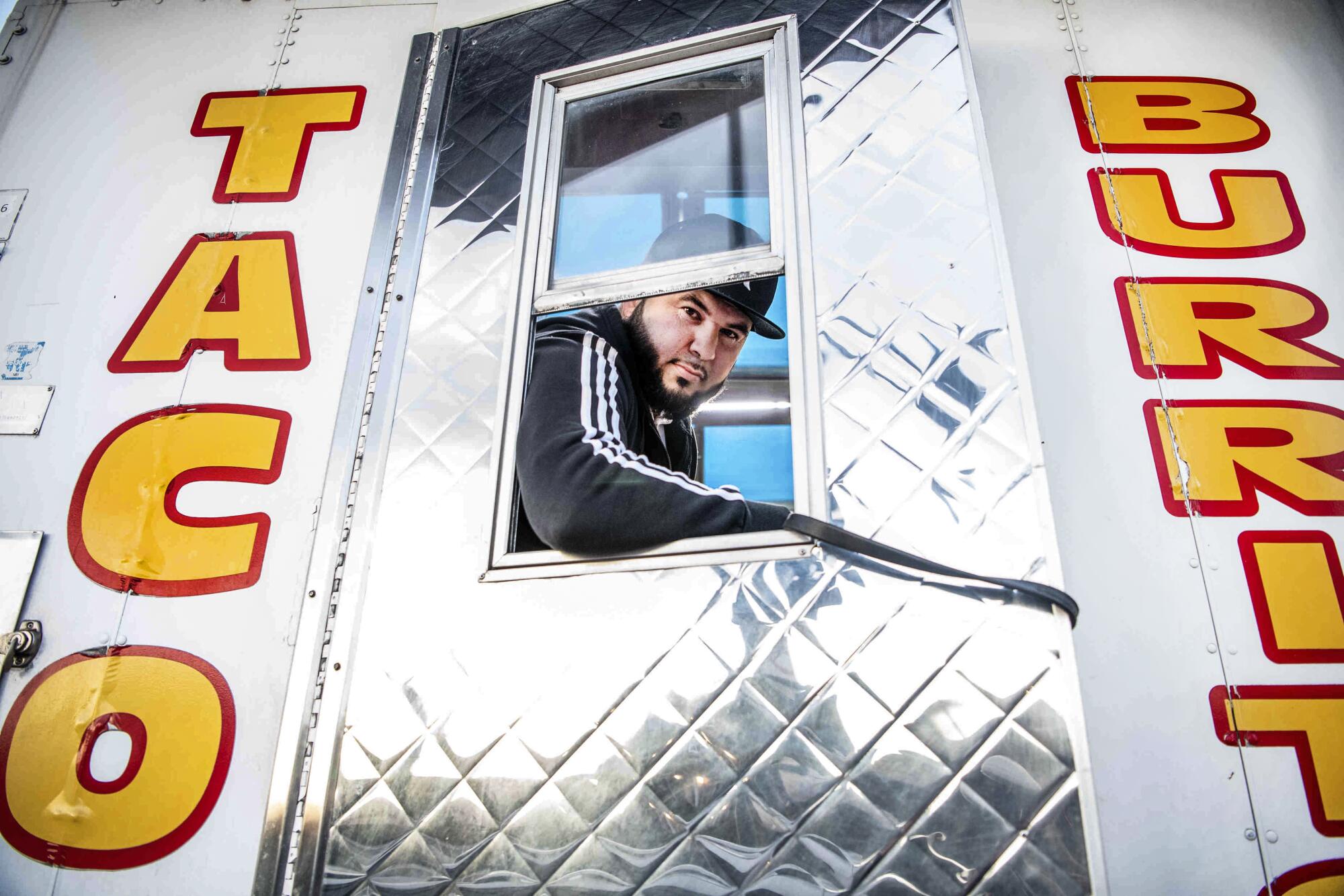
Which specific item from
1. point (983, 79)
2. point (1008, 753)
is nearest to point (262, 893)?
point (1008, 753)

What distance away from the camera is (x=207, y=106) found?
243cm

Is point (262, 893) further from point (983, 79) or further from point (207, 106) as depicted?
point (983, 79)

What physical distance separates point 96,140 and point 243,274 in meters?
0.72

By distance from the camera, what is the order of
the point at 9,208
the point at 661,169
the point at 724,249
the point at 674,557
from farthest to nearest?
the point at 9,208
the point at 661,169
the point at 724,249
the point at 674,557

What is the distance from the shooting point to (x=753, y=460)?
1.63m

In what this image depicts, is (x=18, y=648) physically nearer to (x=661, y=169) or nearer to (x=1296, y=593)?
(x=661, y=169)

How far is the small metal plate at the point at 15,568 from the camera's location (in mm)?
1831

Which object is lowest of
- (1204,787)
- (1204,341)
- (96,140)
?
(1204,787)

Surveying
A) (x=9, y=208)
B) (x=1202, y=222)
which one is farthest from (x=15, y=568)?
→ (x=1202, y=222)

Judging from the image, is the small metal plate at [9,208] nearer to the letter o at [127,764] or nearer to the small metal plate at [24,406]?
the small metal plate at [24,406]

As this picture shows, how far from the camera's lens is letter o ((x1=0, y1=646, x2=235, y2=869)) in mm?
1646

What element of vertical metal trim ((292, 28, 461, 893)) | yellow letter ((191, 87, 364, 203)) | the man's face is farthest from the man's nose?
yellow letter ((191, 87, 364, 203))

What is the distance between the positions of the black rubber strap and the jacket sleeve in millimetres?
63

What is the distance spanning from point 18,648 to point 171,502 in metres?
0.40
